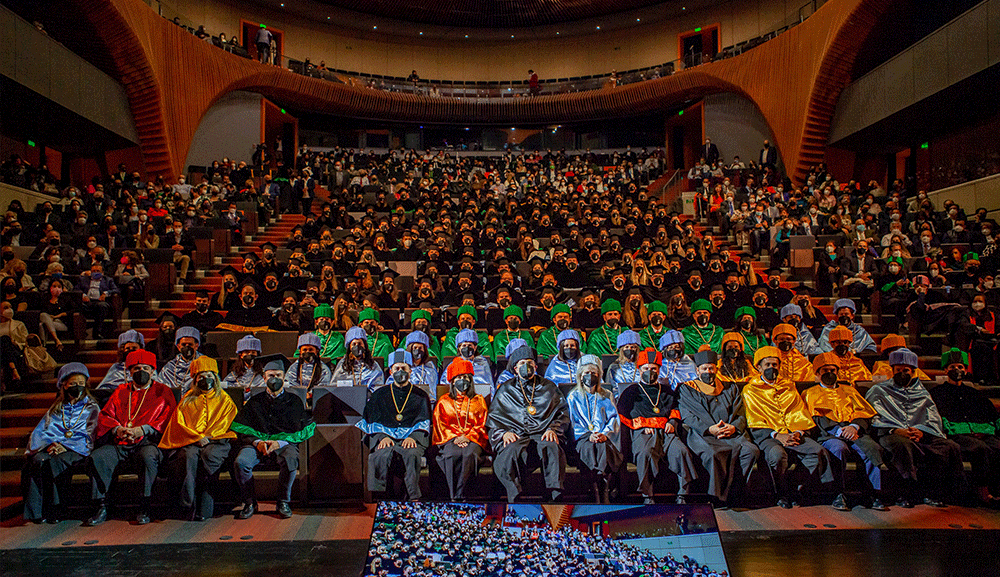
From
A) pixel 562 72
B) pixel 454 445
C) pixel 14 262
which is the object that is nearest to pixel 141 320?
pixel 14 262

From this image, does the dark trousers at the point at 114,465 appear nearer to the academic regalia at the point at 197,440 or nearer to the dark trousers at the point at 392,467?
the academic regalia at the point at 197,440

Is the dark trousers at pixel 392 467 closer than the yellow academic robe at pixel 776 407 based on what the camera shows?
Yes

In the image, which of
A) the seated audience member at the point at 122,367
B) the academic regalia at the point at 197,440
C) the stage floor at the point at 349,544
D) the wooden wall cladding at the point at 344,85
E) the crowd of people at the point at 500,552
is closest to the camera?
the crowd of people at the point at 500,552

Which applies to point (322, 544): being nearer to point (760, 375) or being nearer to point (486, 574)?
point (486, 574)

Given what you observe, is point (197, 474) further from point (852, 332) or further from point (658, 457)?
point (852, 332)

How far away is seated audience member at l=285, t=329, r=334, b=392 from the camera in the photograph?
5805 mm

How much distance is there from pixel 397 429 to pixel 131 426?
2.00 m

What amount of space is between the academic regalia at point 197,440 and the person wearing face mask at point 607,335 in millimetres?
3649

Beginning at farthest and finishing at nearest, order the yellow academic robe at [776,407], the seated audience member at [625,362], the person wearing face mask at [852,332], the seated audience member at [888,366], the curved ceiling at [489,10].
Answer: the curved ceiling at [489,10], the person wearing face mask at [852,332], the seated audience member at [625,362], the seated audience member at [888,366], the yellow academic robe at [776,407]

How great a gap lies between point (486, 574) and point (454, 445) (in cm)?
220

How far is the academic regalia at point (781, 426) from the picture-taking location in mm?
4641

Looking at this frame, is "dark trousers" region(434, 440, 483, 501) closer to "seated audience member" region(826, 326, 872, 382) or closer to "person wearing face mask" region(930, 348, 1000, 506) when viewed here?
"seated audience member" region(826, 326, 872, 382)

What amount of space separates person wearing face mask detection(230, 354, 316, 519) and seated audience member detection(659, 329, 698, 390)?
2962 mm

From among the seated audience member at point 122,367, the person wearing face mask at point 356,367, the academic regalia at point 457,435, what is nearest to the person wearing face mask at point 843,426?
the academic regalia at point 457,435
